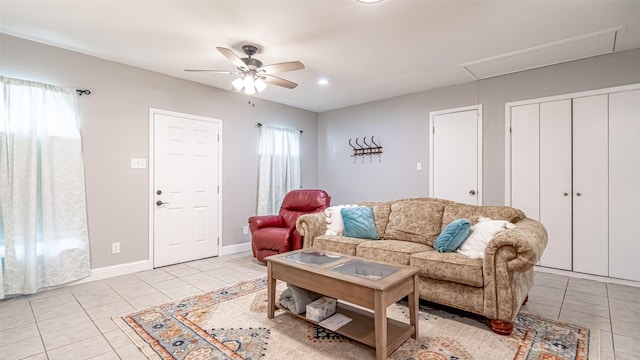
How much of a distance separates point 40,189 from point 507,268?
4290 millimetres

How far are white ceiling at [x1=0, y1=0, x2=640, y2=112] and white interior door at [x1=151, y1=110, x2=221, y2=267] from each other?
832 mm

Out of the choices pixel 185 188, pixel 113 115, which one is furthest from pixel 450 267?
pixel 113 115

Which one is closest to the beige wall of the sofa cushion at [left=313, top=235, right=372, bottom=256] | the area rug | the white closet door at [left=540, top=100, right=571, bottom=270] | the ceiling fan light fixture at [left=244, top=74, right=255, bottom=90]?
the area rug

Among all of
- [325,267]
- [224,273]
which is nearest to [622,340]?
[325,267]

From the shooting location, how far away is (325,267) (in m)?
2.20

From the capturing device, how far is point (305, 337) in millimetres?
2191

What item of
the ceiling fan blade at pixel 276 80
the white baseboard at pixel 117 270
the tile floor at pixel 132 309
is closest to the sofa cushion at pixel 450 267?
the tile floor at pixel 132 309

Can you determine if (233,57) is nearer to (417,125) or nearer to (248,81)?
(248,81)

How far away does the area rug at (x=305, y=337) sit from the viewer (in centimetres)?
198

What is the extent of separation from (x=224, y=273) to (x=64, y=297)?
4.98 feet

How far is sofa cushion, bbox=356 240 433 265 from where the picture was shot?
2.79 meters

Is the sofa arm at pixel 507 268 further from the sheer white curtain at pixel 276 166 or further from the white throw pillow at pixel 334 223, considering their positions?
the sheer white curtain at pixel 276 166

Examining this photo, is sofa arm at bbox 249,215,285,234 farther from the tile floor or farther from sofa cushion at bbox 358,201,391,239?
sofa cushion at bbox 358,201,391,239

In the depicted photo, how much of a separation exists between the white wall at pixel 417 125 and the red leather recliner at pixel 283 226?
1.26 metres
